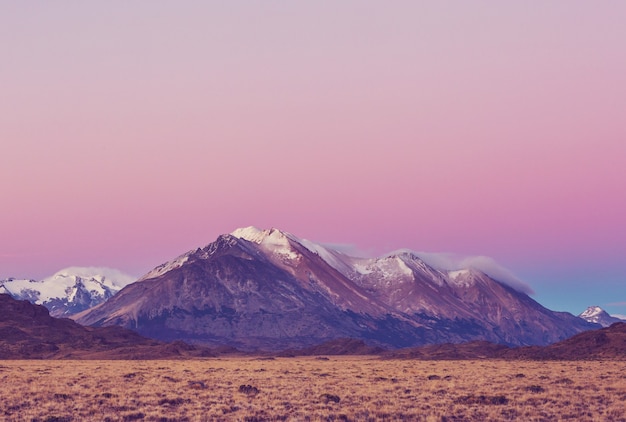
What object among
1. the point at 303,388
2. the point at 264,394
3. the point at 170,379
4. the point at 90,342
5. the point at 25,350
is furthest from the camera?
the point at 90,342

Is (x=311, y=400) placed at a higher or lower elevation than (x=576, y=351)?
lower

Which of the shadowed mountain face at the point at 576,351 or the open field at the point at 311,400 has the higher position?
the shadowed mountain face at the point at 576,351

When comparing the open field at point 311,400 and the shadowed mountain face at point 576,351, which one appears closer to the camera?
the open field at point 311,400

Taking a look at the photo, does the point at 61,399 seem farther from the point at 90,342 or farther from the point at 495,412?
the point at 90,342

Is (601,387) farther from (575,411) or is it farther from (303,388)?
(303,388)

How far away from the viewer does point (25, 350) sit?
173 meters

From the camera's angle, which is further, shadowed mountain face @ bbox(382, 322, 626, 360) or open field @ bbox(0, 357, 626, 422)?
shadowed mountain face @ bbox(382, 322, 626, 360)

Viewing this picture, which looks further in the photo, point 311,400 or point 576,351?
point 576,351

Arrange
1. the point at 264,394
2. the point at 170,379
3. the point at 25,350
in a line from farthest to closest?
the point at 25,350, the point at 170,379, the point at 264,394

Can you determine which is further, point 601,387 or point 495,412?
point 601,387

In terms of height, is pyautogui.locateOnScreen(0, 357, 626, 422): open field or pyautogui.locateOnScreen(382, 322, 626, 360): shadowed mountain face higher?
pyautogui.locateOnScreen(382, 322, 626, 360): shadowed mountain face

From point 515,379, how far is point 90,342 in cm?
15552

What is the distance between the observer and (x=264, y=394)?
169 ft

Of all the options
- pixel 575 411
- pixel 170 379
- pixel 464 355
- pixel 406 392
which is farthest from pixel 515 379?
pixel 464 355
